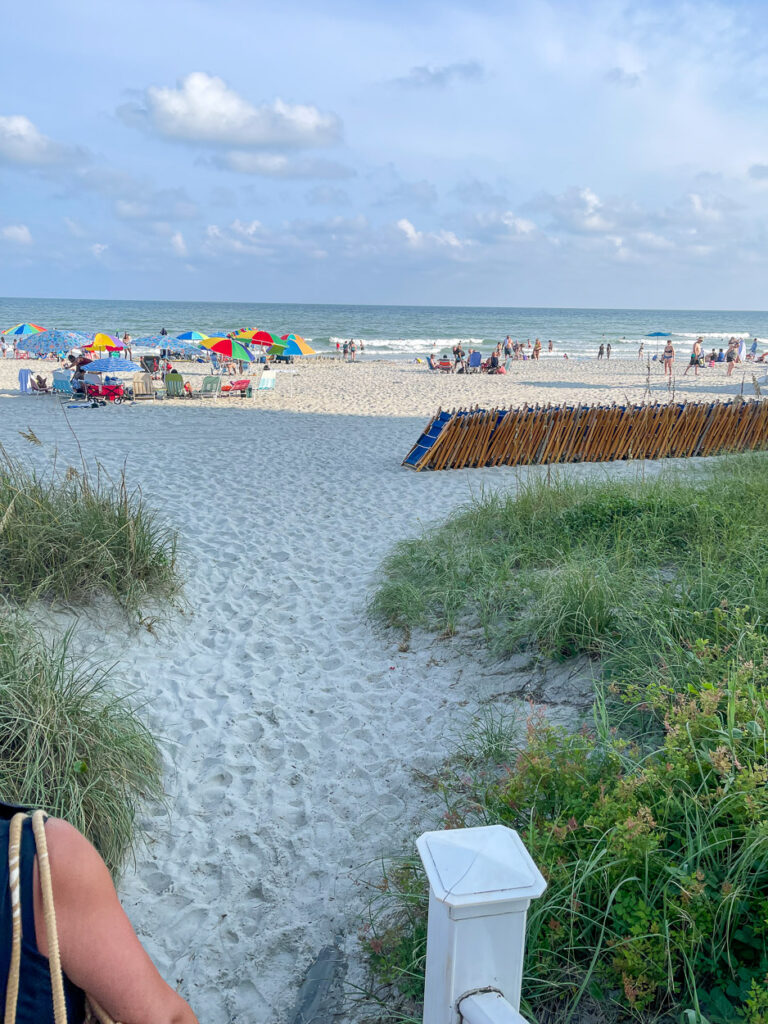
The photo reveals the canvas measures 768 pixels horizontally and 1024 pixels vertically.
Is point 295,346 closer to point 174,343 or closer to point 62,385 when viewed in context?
point 174,343

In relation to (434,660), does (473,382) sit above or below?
above

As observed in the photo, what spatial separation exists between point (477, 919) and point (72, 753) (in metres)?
2.29

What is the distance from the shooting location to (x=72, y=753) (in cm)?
292

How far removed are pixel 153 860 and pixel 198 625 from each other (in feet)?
7.41

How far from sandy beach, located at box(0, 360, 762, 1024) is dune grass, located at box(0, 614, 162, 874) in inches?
8.5

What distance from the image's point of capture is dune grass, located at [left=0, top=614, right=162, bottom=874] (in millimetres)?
2795

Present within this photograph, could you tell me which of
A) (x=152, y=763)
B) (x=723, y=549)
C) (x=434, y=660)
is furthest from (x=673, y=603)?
(x=152, y=763)

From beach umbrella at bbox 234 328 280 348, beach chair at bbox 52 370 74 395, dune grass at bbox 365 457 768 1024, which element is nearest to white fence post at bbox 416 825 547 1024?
dune grass at bbox 365 457 768 1024

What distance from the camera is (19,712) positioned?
3027 millimetres

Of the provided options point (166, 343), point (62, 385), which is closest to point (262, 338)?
point (166, 343)

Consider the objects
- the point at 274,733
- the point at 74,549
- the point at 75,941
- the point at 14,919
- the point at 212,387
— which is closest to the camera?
the point at 14,919

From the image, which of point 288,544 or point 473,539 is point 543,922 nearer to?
point 473,539

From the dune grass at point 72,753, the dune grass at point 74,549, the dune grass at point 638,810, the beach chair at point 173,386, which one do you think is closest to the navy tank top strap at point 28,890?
the dune grass at point 638,810

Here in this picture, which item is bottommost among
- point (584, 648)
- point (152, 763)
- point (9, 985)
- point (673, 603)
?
point (152, 763)
